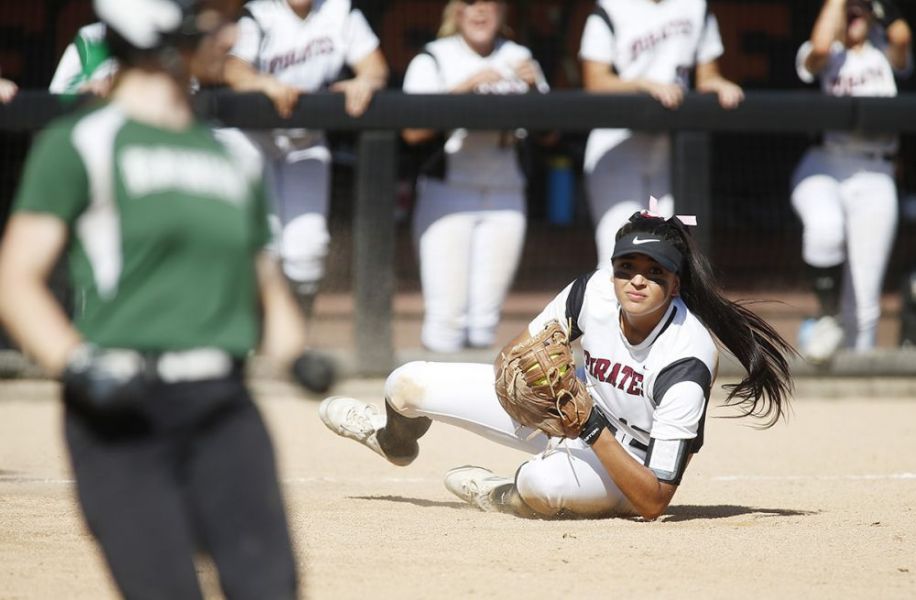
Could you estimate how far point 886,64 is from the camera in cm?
816

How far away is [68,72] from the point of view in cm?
729

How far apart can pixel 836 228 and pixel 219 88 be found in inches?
135

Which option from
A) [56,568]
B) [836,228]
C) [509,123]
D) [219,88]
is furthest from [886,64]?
[56,568]

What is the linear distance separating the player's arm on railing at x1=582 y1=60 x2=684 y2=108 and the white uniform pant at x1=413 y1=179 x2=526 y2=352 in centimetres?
74

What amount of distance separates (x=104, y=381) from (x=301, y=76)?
5521 millimetres

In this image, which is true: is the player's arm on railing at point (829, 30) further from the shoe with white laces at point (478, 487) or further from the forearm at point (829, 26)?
the shoe with white laces at point (478, 487)

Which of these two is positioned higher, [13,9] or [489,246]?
[13,9]

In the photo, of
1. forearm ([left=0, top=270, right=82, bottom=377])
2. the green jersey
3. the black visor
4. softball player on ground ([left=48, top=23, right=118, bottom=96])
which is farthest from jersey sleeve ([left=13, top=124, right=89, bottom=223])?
softball player on ground ([left=48, top=23, right=118, bottom=96])

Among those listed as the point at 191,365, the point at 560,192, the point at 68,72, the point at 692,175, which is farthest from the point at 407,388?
the point at 560,192

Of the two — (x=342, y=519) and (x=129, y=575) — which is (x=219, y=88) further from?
(x=129, y=575)

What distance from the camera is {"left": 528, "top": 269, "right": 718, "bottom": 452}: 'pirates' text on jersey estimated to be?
459 centimetres

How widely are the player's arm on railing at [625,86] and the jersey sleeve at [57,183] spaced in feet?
18.1

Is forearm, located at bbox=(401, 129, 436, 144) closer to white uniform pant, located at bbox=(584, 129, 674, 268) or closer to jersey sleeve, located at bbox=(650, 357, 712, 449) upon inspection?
white uniform pant, located at bbox=(584, 129, 674, 268)

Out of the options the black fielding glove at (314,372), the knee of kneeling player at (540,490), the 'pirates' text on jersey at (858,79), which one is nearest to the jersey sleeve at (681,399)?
the knee of kneeling player at (540,490)
